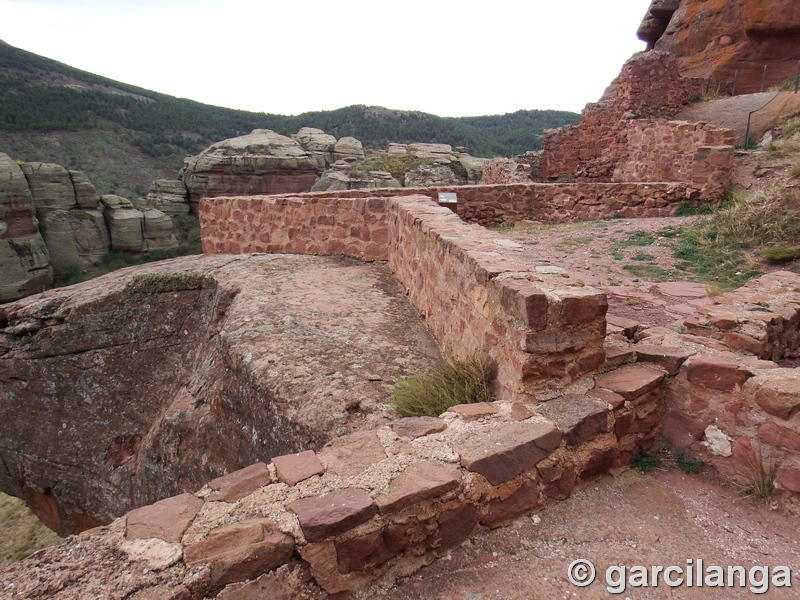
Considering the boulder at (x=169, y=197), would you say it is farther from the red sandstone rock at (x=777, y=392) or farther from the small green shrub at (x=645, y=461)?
the red sandstone rock at (x=777, y=392)

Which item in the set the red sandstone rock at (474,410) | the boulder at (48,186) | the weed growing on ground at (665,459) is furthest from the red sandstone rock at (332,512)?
the boulder at (48,186)

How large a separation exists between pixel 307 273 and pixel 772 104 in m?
11.2

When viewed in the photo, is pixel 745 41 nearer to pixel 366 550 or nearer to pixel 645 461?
pixel 645 461

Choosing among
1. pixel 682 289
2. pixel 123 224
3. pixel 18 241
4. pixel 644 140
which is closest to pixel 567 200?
pixel 644 140

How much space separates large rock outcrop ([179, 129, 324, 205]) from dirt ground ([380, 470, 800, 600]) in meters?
36.4

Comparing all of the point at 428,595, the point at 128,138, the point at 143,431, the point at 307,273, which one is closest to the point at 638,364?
the point at 428,595

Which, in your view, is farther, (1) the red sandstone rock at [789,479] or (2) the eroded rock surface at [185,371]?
(2) the eroded rock surface at [185,371]

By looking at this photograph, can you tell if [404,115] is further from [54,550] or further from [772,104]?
[54,550]

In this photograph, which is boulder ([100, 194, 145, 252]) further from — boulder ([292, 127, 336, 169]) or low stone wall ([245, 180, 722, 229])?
low stone wall ([245, 180, 722, 229])

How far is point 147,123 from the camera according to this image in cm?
4800

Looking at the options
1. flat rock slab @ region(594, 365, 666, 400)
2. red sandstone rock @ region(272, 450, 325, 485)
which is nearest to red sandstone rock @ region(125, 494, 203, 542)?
red sandstone rock @ region(272, 450, 325, 485)

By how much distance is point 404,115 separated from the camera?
5909cm

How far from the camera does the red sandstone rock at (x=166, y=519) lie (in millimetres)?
1725

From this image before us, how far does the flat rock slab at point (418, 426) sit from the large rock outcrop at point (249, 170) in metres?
36.0
